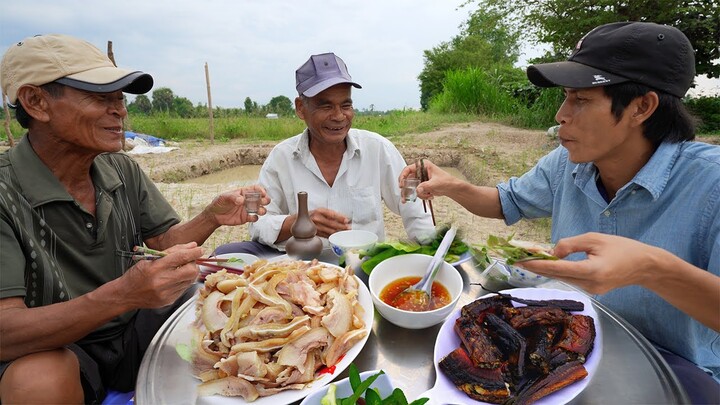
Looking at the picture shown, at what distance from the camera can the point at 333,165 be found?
3.55 meters

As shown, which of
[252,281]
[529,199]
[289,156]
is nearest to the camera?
[252,281]

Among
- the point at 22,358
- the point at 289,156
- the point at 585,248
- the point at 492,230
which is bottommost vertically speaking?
the point at 492,230

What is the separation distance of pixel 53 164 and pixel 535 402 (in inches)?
101

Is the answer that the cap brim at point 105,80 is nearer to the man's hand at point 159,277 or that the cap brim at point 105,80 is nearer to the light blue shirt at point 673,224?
the man's hand at point 159,277

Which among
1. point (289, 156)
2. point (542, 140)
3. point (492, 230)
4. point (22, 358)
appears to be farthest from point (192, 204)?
point (542, 140)

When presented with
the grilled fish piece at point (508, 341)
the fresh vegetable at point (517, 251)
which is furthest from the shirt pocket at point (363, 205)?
the grilled fish piece at point (508, 341)

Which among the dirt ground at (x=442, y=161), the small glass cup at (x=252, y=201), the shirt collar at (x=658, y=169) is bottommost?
the dirt ground at (x=442, y=161)

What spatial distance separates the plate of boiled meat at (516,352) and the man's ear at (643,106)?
0.94m

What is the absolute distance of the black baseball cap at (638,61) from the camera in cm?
175

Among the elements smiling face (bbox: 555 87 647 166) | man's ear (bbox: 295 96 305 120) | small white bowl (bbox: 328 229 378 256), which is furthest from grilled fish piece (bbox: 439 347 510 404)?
man's ear (bbox: 295 96 305 120)

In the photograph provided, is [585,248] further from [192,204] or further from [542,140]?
[542,140]

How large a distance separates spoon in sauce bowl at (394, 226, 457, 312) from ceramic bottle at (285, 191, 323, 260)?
2.14ft

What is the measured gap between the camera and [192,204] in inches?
307

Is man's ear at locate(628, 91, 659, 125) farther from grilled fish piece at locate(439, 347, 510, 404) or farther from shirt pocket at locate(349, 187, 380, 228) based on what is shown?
shirt pocket at locate(349, 187, 380, 228)
